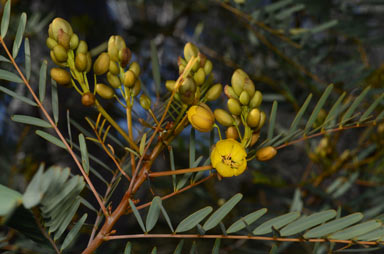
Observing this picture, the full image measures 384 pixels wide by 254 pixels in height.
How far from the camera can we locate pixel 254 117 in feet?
0.93

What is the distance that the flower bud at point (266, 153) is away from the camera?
0.29 m

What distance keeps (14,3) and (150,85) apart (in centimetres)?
28

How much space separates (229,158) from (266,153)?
38 mm

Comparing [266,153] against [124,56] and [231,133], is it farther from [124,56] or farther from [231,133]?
[124,56]

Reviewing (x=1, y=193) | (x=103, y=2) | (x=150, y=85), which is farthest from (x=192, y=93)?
(x=103, y=2)

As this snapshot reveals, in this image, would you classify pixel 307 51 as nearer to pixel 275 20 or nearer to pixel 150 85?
pixel 275 20

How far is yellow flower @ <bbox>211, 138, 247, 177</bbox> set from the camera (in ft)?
0.86

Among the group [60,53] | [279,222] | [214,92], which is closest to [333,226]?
[279,222]

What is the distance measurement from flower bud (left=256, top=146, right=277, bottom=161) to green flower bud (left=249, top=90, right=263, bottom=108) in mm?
36

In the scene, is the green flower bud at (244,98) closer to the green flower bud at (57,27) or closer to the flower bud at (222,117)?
the flower bud at (222,117)

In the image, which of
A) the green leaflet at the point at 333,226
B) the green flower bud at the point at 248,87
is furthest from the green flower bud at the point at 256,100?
the green leaflet at the point at 333,226

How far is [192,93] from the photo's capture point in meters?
0.29

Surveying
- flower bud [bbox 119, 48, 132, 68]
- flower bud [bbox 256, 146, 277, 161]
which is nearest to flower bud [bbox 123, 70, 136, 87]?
flower bud [bbox 119, 48, 132, 68]

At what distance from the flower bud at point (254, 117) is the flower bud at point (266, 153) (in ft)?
0.07
